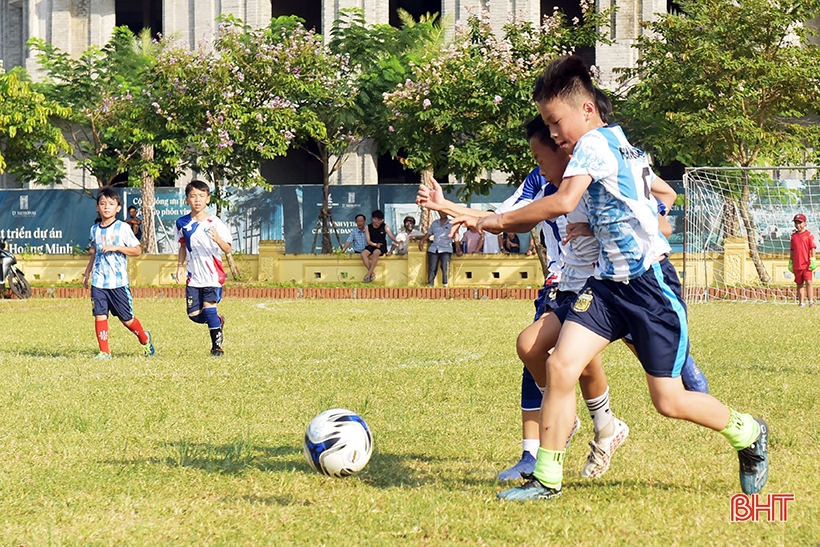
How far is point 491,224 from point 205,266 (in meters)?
6.86

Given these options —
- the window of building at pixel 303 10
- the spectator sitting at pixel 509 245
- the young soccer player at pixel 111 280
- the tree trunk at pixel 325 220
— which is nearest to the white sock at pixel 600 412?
the young soccer player at pixel 111 280

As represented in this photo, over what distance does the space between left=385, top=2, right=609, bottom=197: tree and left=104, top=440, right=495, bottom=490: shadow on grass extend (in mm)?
18284

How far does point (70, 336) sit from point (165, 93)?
15.0 m

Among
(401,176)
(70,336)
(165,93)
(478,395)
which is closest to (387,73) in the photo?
(165,93)

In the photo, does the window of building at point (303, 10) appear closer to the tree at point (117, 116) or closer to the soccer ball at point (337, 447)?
the tree at point (117, 116)

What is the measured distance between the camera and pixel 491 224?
4820mm

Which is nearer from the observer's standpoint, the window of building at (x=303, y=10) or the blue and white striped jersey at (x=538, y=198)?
the blue and white striped jersey at (x=538, y=198)

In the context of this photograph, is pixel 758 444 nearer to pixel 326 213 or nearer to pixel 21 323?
pixel 21 323

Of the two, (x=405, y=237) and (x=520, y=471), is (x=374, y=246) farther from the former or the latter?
(x=520, y=471)

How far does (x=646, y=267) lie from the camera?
483 centimetres

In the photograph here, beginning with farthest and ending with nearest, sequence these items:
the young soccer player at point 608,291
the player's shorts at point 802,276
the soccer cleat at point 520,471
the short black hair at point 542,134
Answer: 1. the player's shorts at point 802,276
2. the soccer cleat at point 520,471
3. the short black hair at point 542,134
4. the young soccer player at point 608,291

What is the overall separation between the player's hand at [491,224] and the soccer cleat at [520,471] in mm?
1205

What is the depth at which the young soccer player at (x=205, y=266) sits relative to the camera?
11.1 meters

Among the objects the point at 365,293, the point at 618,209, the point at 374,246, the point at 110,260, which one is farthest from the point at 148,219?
the point at 618,209
